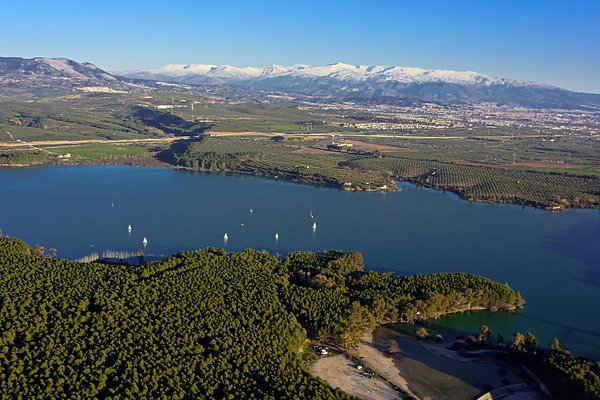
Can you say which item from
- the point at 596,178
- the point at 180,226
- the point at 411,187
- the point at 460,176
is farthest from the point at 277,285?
the point at 596,178

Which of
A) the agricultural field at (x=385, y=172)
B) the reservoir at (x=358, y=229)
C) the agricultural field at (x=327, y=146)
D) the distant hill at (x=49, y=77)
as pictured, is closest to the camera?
the reservoir at (x=358, y=229)

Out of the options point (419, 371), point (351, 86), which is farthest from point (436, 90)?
point (419, 371)

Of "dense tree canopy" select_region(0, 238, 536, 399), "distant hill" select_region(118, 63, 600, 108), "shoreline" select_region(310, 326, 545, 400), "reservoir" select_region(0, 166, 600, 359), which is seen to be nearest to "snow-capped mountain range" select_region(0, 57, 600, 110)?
"distant hill" select_region(118, 63, 600, 108)

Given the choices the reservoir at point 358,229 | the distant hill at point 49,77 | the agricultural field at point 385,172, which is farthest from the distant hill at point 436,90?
the reservoir at point 358,229

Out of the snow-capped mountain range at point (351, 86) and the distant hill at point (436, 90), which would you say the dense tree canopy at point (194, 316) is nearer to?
the snow-capped mountain range at point (351, 86)

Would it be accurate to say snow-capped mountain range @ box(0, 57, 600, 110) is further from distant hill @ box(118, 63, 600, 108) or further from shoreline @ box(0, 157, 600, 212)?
shoreline @ box(0, 157, 600, 212)

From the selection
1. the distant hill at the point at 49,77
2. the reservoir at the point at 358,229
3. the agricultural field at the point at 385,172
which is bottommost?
the reservoir at the point at 358,229

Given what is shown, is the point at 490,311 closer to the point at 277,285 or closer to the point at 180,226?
the point at 277,285

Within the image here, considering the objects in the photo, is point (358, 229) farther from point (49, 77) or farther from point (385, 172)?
point (49, 77)

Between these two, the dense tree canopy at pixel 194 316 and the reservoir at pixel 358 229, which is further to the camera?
the reservoir at pixel 358 229
